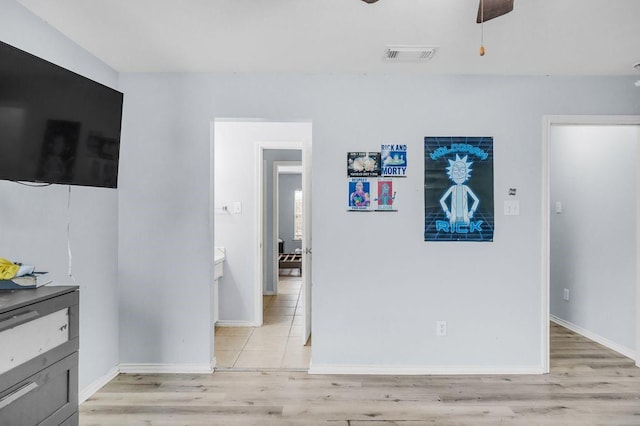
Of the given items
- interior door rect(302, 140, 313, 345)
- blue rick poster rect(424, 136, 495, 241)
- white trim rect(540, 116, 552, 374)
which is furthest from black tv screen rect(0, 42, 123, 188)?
white trim rect(540, 116, 552, 374)

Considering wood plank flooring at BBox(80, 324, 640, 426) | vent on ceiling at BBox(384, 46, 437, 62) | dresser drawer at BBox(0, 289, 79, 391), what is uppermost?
vent on ceiling at BBox(384, 46, 437, 62)

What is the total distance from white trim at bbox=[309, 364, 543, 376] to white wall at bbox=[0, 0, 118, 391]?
163 cm

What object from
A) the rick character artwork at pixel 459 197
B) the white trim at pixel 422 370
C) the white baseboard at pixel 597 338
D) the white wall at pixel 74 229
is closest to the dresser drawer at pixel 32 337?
the white wall at pixel 74 229

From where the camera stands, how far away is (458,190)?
3045 millimetres

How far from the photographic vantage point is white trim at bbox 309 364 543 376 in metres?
3.03

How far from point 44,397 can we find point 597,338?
14.6 feet

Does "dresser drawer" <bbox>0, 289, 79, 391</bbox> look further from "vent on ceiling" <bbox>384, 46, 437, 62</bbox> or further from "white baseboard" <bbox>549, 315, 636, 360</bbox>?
"white baseboard" <bbox>549, 315, 636, 360</bbox>

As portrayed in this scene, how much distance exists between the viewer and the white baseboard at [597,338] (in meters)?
3.38

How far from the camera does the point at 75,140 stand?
1993mm

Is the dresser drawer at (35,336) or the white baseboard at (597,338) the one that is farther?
the white baseboard at (597,338)

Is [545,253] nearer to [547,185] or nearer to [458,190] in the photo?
[547,185]

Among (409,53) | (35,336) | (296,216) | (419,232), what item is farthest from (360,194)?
(296,216)

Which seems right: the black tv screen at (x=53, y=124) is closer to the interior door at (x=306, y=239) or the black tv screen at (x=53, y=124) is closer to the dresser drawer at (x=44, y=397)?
the dresser drawer at (x=44, y=397)

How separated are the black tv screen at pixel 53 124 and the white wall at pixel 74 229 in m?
0.39
